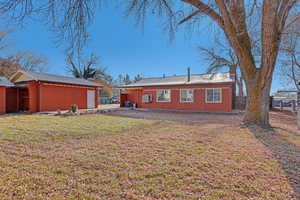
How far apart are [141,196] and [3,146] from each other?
3.90 metres

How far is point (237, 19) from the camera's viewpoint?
6.30 m

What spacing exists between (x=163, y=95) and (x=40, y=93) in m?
10.4

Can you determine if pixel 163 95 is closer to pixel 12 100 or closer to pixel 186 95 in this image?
pixel 186 95

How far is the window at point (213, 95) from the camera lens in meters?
13.6

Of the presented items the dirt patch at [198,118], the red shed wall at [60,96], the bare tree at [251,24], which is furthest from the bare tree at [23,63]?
the bare tree at [251,24]

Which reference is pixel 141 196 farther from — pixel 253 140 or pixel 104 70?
pixel 104 70

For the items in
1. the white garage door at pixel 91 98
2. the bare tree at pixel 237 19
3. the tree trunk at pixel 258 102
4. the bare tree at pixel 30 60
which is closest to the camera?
the bare tree at pixel 237 19

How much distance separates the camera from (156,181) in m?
2.30

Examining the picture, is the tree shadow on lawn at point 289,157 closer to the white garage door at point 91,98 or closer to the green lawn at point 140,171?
the green lawn at point 140,171

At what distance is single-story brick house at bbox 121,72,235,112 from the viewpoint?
43.9 ft

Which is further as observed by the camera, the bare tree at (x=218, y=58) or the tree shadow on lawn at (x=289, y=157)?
the bare tree at (x=218, y=58)

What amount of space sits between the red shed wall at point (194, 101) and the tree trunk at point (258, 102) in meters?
6.72

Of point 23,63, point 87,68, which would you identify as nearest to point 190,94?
point 87,68

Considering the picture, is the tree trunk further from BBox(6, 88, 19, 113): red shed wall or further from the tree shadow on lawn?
BBox(6, 88, 19, 113): red shed wall
